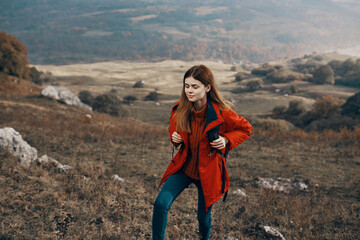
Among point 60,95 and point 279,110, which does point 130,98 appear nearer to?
point 60,95

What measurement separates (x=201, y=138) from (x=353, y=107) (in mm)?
18930

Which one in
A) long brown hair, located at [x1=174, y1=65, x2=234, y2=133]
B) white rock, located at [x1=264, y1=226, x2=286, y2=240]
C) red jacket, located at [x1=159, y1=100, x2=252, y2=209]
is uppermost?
long brown hair, located at [x1=174, y1=65, x2=234, y2=133]

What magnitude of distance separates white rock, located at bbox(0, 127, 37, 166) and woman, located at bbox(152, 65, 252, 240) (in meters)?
4.41

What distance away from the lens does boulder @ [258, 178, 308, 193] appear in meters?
5.88

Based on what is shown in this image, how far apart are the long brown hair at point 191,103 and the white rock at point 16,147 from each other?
454 centimetres

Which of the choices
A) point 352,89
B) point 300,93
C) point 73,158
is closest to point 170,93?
point 300,93

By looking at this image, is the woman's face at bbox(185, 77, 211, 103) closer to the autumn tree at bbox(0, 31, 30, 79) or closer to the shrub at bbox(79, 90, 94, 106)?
the shrub at bbox(79, 90, 94, 106)

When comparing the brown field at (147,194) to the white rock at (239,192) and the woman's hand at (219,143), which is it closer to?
the white rock at (239,192)

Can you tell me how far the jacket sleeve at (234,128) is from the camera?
8.86ft

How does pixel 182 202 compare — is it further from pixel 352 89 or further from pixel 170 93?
pixel 352 89

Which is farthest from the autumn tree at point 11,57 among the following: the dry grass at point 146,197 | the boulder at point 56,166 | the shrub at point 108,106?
the boulder at point 56,166

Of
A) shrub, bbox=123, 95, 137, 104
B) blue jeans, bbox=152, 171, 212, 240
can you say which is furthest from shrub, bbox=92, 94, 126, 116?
blue jeans, bbox=152, 171, 212, 240

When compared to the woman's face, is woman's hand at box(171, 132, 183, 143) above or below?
below

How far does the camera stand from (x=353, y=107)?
57.8ft
